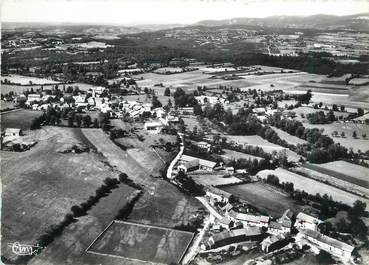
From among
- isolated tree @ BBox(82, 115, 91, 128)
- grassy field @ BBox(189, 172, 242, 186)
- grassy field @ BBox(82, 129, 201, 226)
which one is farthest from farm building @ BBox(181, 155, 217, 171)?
isolated tree @ BBox(82, 115, 91, 128)

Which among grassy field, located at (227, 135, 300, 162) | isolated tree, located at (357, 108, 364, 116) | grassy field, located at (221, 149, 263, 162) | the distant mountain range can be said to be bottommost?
grassy field, located at (221, 149, 263, 162)

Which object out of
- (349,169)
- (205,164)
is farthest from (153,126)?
(349,169)

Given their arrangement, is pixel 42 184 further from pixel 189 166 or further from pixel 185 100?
pixel 185 100

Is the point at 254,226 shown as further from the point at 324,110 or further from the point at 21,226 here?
the point at 324,110

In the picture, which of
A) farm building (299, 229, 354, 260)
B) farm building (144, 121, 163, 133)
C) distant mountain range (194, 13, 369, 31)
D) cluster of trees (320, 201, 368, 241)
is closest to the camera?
farm building (299, 229, 354, 260)

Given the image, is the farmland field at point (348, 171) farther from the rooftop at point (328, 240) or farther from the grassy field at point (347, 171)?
the rooftop at point (328, 240)

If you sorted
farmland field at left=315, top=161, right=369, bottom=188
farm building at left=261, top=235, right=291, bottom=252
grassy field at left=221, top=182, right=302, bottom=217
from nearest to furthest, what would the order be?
farm building at left=261, top=235, right=291, bottom=252 → grassy field at left=221, top=182, right=302, bottom=217 → farmland field at left=315, top=161, right=369, bottom=188

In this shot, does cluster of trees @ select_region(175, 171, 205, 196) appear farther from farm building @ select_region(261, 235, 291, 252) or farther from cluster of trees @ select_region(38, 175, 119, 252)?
farm building @ select_region(261, 235, 291, 252)
